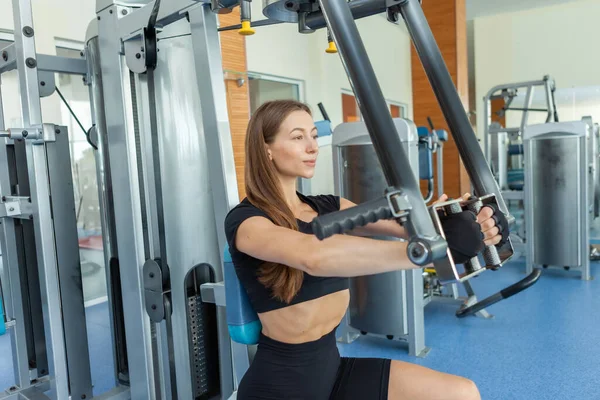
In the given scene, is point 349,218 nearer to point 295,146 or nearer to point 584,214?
point 295,146

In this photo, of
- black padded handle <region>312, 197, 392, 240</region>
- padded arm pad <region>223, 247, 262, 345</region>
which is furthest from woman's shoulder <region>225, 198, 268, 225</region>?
black padded handle <region>312, 197, 392, 240</region>

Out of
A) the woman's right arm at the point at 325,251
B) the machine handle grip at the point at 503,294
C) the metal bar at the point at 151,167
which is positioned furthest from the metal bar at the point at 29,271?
the machine handle grip at the point at 503,294

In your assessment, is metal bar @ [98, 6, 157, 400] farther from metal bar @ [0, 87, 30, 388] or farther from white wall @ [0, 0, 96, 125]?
white wall @ [0, 0, 96, 125]

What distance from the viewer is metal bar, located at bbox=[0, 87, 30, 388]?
2.30 metres

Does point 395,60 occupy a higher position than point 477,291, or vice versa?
point 395,60

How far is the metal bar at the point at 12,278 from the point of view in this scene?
90.6 inches

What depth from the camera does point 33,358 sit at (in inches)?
96.9

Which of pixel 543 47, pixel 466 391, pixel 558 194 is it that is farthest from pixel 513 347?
pixel 543 47

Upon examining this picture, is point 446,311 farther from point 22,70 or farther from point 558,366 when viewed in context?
point 22,70

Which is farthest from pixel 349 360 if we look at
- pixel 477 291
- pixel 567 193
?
pixel 567 193

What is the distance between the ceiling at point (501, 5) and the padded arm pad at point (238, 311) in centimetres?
921

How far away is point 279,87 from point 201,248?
17.0 ft

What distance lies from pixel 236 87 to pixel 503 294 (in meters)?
2.79

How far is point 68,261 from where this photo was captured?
220cm
